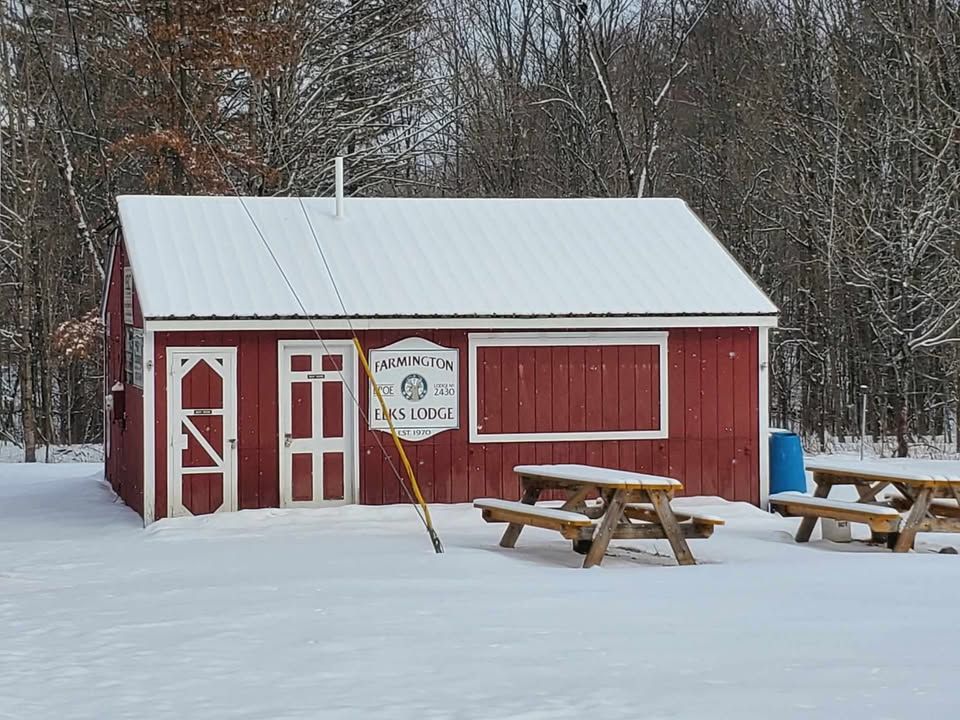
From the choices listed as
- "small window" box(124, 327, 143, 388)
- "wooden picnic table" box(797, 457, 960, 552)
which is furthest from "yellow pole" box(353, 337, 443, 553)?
"wooden picnic table" box(797, 457, 960, 552)

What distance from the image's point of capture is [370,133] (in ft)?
92.6

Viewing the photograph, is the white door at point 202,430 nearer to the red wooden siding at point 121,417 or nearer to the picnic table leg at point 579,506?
the red wooden siding at point 121,417

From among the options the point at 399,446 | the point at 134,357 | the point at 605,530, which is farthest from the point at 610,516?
the point at 134,357

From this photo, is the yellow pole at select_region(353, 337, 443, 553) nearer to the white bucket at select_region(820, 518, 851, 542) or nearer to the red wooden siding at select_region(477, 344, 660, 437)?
the red wooden siding at select_region(477, 344, 660, 437)

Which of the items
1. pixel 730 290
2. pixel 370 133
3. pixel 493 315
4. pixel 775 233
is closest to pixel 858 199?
pixel 775 233

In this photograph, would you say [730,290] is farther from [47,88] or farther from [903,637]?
[47,88]

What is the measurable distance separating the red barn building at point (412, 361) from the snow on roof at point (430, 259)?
0.10 ft

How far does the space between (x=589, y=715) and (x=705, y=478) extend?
932 cm

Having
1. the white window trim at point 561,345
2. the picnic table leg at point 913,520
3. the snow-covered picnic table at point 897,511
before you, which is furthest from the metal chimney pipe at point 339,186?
the picnic table leg at point 913,520

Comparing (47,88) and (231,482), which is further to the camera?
(47,88)

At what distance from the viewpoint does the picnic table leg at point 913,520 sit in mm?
12031

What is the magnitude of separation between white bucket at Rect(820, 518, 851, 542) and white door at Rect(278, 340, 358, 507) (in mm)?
4583

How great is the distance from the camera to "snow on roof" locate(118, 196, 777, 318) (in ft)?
48.1

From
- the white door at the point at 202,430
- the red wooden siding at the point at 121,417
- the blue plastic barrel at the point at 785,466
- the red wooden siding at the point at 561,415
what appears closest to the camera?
the white door at the point at 202,430
